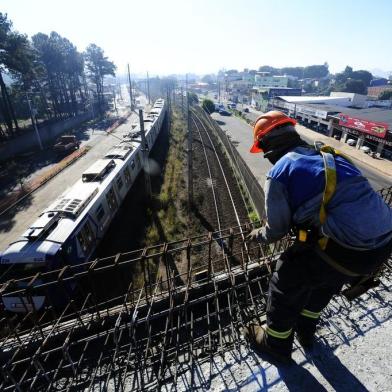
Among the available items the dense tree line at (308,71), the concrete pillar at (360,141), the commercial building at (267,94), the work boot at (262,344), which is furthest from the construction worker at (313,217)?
the dense tree line at (308,71)

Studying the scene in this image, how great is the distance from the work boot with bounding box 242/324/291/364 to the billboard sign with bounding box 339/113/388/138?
30.5m

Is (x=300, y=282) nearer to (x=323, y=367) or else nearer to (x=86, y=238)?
(x=323, y=367)

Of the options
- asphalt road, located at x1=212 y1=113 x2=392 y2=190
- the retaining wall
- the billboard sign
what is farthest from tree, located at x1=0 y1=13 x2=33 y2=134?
the billboard sign

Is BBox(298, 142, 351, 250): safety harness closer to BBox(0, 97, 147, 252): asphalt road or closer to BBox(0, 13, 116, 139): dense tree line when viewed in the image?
BBox(0, 97, 147, 252): asphalt road

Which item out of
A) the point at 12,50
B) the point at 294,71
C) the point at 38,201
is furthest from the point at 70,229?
the point at 294,71

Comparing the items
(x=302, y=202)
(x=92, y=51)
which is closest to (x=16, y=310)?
(x=302, y=202)

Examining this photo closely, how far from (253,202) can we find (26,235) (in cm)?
982

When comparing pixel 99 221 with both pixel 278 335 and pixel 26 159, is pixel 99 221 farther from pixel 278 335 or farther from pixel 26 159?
pixel 26 159

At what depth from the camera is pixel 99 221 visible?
407 inches

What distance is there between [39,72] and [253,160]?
2481 cm

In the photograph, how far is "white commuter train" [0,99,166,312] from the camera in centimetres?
707

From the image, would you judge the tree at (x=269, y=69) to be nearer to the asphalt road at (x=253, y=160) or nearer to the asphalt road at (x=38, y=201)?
the asphalt road at (x=253, y=160)

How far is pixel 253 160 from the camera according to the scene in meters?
25.0

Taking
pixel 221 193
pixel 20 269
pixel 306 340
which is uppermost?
pixel 306 340
